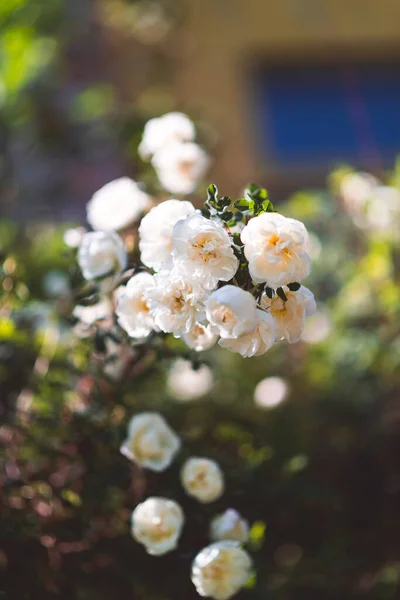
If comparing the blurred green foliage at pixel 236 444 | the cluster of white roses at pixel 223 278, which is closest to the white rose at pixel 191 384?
the blurred green foliage at pixel 236 444

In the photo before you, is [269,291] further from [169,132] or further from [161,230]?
[169,132]

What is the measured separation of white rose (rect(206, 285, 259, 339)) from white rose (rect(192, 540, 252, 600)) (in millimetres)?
388

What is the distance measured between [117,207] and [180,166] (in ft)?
0.47

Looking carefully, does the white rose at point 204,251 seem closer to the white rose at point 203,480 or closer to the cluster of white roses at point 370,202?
the white rose at point 203,480

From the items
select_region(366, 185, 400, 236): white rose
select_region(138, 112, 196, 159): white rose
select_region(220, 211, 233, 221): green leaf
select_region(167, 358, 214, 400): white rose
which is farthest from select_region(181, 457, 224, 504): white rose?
select_region(366, 185, 400, 236): white rose

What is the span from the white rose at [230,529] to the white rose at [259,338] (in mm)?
398

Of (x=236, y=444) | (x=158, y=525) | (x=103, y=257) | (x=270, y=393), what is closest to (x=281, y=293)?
(x=103, y=257)

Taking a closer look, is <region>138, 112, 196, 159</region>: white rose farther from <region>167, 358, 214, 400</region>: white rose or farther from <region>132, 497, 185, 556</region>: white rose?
<region>167, 358, 214, 400</region>: white rose

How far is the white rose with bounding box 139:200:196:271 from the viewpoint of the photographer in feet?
3.05

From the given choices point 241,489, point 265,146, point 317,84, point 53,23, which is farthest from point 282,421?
point 317,84

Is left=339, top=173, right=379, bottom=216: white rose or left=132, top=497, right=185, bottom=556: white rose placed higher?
left=339, top=173, right=379, bottom=216: white rose

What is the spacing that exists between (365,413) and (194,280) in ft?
3.82

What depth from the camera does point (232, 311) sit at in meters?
0.81

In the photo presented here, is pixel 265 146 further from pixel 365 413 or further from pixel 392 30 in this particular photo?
pixel 365 413
